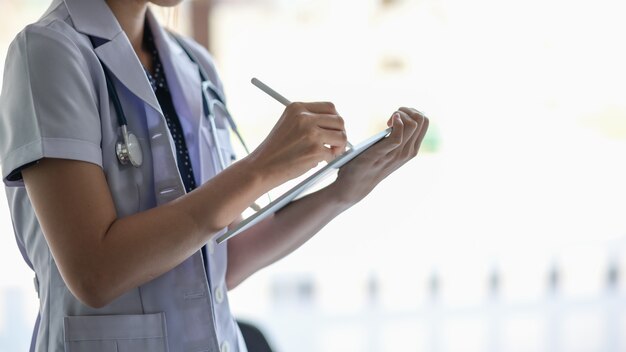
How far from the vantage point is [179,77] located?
0.87 metres

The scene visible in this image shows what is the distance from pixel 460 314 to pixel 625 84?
1012mm

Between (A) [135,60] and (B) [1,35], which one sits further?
(B) [1,35]

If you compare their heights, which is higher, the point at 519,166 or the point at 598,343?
the point at 519,166

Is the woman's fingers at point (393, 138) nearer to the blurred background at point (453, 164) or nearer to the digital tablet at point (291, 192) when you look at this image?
the digital tablet at point (291, 192)

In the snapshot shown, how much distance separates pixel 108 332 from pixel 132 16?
41cm

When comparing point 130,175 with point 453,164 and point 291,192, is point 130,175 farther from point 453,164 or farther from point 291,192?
point 453,164

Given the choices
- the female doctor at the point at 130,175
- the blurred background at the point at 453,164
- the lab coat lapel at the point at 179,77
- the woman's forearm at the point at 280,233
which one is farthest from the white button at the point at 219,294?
the blurred background at the point at 453,164

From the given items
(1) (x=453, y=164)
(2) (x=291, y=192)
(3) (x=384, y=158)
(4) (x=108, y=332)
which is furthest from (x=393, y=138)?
(1) (x=453, y=164)

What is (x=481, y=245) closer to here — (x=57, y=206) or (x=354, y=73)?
(x=354, y=73)

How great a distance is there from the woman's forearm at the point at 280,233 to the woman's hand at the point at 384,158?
0.07 ft

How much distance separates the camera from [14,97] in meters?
0.67

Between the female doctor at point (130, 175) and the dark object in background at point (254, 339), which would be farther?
the dark object in background at point (254, 339)

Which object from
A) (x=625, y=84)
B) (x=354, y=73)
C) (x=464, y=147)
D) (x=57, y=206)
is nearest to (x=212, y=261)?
(x=57, y=206)

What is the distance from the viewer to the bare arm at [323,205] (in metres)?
0.80
